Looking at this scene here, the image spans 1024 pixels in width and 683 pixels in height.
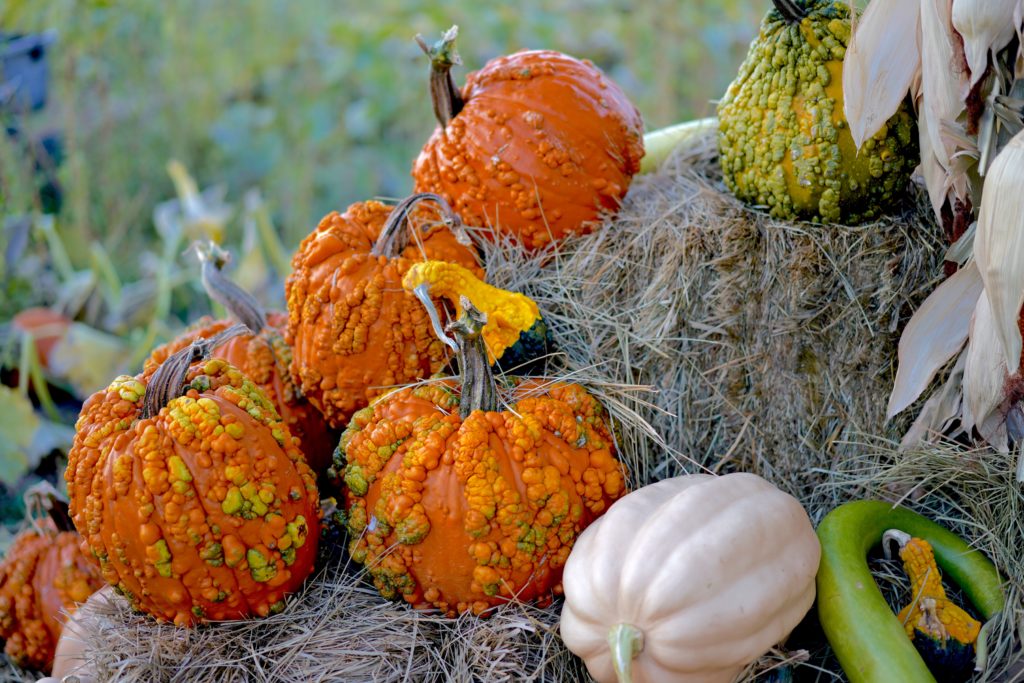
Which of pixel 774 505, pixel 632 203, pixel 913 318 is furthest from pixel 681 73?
pixel 774 505

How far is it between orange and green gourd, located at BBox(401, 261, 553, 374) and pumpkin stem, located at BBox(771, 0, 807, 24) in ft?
2.92

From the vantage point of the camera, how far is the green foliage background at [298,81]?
16.4ft

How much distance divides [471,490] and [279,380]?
2.47 feet

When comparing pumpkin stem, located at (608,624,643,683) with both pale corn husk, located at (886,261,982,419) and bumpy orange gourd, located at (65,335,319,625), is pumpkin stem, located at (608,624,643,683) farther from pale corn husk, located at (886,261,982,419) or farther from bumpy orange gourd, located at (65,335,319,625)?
pale corn husk, located at (886,261,982,419)

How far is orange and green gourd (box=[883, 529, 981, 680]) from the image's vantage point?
178 cm

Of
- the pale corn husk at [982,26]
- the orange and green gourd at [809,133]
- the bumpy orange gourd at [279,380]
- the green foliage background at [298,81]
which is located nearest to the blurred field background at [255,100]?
the green foliage background at [298,81]

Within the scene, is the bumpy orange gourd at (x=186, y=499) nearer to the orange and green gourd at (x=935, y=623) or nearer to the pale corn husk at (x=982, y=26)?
the orange and green gourd at (x=935, y=623)

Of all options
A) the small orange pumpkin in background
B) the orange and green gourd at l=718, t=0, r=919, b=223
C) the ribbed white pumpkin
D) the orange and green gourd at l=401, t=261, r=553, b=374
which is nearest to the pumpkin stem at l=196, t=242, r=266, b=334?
the small orange pumpkin in background

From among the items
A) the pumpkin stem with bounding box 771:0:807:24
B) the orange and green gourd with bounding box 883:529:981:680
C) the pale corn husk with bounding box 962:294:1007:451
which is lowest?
the orange and green gourd with bounding box 883:529:981:680

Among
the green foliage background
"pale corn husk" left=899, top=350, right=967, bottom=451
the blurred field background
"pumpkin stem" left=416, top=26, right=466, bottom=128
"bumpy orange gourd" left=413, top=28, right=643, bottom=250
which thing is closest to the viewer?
"pale corn husk" left=899, top=350, right=967, bottom=451

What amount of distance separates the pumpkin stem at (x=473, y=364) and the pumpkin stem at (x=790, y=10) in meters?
1.01

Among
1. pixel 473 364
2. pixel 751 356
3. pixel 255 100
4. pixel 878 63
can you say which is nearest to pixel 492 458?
pixel 473 364

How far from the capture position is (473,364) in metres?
1.91

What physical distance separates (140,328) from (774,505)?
298cm
